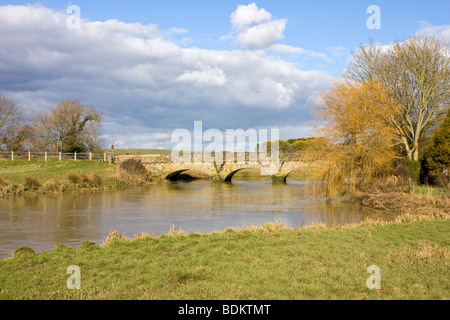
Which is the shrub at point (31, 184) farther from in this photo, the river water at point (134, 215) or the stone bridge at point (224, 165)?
the stone bridge at point (224, 165)

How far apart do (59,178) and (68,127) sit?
57.4ft

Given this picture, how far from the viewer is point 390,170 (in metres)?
24.9

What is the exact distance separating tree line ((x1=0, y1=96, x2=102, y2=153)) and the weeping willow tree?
32.8 m

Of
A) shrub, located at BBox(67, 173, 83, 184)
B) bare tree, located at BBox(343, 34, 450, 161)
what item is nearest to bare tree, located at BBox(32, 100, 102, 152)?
shrub, located at BBox(67, 173, 83, 184)

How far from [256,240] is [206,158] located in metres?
32.3

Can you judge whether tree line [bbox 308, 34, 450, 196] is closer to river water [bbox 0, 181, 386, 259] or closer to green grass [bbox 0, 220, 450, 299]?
river water [bbox 0, 181, 386, 259]

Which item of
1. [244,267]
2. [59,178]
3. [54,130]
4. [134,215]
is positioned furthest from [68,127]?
[244,267]

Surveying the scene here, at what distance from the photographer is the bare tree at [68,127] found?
46250mm

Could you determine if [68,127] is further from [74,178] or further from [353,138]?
[353,138]

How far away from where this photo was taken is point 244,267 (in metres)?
7.52

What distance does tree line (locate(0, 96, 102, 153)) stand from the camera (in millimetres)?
46250

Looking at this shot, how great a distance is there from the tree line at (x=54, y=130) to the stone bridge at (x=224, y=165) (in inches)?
240

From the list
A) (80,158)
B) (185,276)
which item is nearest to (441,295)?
(185,276)
